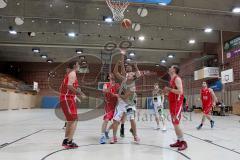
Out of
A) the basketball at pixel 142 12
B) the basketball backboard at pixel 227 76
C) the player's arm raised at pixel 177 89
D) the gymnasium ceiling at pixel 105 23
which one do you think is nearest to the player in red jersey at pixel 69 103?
the player's arm raised at pixel 177 89

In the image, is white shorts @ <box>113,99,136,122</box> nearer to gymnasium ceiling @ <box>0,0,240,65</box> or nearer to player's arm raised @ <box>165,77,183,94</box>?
player's arm raised @ <box>165,77,183,94</box>

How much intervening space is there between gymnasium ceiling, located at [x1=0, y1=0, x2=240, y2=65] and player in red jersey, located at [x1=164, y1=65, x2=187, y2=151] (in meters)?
9.33

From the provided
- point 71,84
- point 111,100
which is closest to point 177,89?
point 111,100

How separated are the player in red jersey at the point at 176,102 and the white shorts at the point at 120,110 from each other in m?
1.11

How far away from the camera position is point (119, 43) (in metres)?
22.0

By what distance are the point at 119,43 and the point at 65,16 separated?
7393 mm

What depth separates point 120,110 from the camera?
6.35 m

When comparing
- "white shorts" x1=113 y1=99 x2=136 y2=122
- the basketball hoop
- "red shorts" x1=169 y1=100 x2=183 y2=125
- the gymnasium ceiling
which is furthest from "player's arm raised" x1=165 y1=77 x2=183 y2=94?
the gymnasium ceiling

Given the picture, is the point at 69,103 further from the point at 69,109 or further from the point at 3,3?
the point at 3,3

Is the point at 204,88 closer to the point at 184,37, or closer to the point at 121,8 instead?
the point at 121,8

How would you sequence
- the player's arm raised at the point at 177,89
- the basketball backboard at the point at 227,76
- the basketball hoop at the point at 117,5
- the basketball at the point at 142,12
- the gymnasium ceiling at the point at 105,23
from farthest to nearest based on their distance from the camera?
the basketball backboard at the point at 227,76
the basketball at the point at 142,12
the gymnasium ceiling at the point at 105,23
the basketball hoop at the point at 117,5
the player's arm raised at the point at 177,89

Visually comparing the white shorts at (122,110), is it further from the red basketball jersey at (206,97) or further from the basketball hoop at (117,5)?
the basketball hoop at (117,5)

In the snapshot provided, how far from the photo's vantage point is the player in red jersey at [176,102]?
5.66 metres

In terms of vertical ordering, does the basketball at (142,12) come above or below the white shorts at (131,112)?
above
